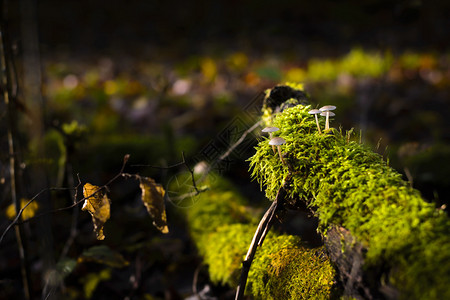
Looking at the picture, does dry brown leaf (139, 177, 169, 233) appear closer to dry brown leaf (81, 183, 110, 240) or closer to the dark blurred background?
dry brown leaf (81, 183, 110, 240)

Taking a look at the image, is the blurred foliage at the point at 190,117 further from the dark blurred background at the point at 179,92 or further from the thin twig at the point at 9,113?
the thin twig at the point at 9,113

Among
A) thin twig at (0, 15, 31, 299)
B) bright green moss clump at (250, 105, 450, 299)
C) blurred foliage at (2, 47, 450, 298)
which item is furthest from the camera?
blurred foliage at (2, 47, 450, 298)

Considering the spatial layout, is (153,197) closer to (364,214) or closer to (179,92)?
(364,214)

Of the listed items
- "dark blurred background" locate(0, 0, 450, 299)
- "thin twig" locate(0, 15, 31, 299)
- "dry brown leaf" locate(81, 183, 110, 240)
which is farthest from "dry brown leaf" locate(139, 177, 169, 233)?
"thin twig" locate(0, 15, 31, 299)

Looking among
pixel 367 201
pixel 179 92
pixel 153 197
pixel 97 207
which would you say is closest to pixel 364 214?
pixel 367 201

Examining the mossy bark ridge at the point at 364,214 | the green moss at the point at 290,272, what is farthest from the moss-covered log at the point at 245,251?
the mossy bark ridge at the point at 364,214

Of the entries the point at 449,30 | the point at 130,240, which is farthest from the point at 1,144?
the point at 449,30
